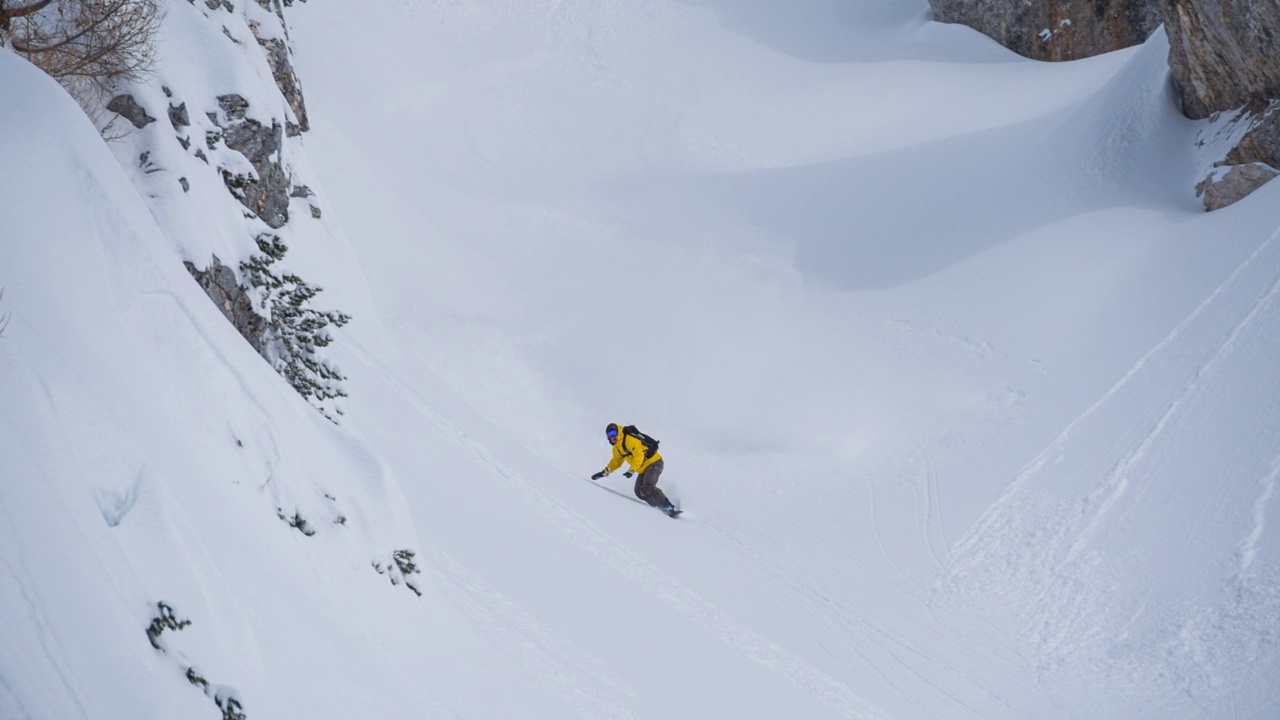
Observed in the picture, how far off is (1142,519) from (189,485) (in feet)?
36.9

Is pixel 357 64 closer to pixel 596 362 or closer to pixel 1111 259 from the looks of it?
pixel 596 362

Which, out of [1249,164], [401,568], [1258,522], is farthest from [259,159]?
[1249,164]

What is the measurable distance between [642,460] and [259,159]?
7.35 meters

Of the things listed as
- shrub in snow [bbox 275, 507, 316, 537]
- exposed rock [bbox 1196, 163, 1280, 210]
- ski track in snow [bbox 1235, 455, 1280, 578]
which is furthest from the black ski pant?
exposed rock [bbox 1196, 163, 1280, 210]

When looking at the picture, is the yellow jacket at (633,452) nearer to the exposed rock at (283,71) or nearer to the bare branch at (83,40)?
the bare branch at (83,40)

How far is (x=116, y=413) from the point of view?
15.6 ft

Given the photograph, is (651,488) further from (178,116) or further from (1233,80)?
(1233,80)

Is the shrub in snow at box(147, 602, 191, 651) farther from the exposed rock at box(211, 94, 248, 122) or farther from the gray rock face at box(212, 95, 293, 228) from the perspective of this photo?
the exposed rock at box(211, 94, 248, 122)

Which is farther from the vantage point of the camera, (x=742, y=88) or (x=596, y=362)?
(x=742, y=88)

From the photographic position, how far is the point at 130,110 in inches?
381

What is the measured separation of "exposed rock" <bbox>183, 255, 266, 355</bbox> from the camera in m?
9.00

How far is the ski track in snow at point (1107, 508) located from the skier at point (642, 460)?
154 inches

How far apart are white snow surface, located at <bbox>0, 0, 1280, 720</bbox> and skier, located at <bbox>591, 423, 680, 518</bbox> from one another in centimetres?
56

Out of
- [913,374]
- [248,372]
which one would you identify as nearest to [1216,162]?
[913,374]
